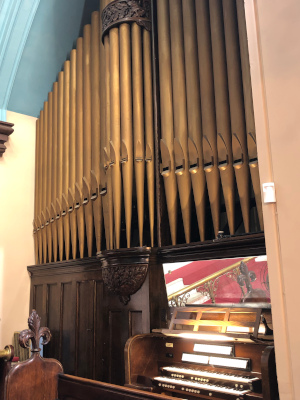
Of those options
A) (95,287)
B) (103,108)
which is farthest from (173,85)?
(95,287)

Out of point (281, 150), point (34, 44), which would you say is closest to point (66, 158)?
point (34, 44)

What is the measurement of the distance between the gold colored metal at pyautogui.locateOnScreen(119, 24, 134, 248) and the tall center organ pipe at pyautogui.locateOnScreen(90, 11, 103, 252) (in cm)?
61

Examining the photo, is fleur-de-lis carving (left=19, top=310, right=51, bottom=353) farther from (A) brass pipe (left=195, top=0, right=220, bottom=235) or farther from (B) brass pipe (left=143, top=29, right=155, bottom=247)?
(A) brass pipe (left=195, top=0, right=220, bottom=235)

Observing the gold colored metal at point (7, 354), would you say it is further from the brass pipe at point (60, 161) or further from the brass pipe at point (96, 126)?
the brass pipe at point (60, 161)

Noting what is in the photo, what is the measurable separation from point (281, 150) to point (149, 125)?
7.84 feet

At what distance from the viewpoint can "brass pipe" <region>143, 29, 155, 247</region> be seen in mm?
4121

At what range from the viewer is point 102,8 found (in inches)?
208

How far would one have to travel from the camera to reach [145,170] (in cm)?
433

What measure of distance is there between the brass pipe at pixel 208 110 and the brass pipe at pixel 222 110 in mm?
71

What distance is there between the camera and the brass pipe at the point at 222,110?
3547mm

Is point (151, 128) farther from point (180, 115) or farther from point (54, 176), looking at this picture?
point (54, 176)

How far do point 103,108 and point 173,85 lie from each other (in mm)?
1153

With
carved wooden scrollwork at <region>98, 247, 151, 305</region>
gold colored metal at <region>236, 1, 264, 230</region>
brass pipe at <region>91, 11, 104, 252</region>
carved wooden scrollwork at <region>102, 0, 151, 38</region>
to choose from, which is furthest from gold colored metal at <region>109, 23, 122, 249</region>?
gold colored metal at <region>236, 1, 264, 230</region>

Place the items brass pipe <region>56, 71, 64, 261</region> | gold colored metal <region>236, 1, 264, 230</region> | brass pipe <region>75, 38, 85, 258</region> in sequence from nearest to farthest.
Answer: gold colored metal <region>236, 1, 264, 230</region> → brass pipe <region>75, 38, 85, 258</region> → brass pipe <region>56, 71, 64, 261</region>
